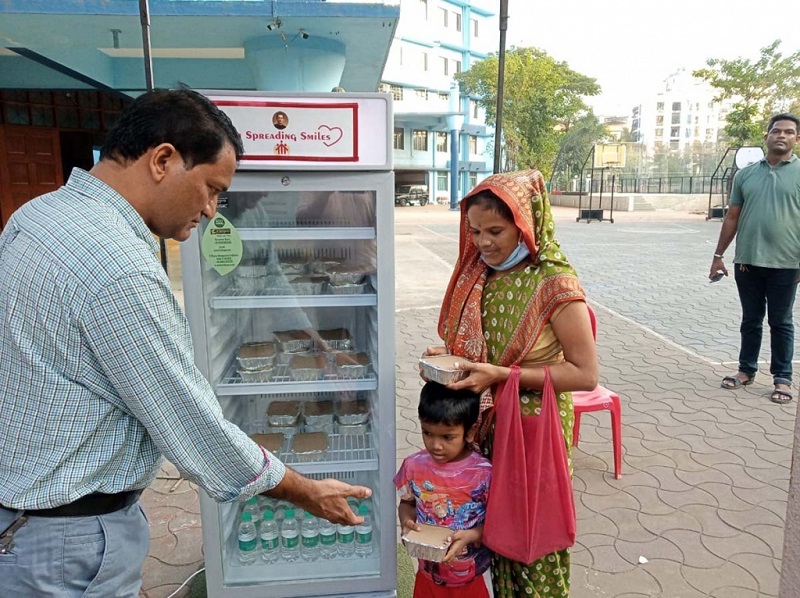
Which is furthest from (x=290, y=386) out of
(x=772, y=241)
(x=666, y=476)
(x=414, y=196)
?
(x=414, y=196)

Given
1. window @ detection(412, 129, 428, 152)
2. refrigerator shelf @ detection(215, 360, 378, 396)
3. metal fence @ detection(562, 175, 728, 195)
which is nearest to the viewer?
refrigerator shelf @ detection(215, 360, 378, 396)

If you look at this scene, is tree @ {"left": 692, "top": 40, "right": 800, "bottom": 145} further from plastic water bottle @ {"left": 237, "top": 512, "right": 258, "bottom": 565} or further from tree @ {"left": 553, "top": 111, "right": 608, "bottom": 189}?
plastic water bottle @ {"left": 237, "top": 512, "right": 258, "bottom": 565}

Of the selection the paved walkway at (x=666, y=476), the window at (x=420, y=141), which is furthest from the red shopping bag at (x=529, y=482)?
the window at (x=420, y=141)

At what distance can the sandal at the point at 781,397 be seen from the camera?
4574 millimetres

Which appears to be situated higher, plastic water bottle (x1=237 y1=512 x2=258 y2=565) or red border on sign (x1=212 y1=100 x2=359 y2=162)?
red border on sign (x1=212 y1=100 x2=359 y2=162)

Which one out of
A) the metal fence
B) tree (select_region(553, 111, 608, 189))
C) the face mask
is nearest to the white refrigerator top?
the face mask

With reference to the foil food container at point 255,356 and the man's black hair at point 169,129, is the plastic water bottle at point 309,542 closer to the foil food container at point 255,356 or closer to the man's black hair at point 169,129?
the foil food container at point 255,356

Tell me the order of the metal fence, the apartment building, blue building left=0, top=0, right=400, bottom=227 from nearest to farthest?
blue building left=0, top=0, right=400, bottom=227 < the metal fence < the apartment building

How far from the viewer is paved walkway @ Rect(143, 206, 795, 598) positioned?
8.84 ft

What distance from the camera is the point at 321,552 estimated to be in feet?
8.59

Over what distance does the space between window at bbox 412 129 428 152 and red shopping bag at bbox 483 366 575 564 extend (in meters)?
38.1

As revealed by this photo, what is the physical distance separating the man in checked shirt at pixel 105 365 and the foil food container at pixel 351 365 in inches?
46.3

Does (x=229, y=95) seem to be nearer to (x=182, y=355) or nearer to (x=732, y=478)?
(x=182, y=355)

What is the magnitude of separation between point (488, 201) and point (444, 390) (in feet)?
2.18
